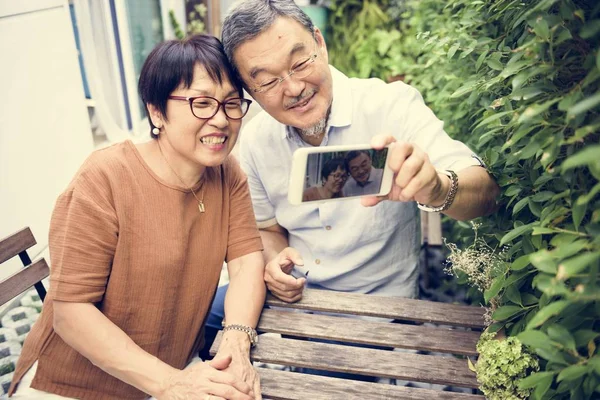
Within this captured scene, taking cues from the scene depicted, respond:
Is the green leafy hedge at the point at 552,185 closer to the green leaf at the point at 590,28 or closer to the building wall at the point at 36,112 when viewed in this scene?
the green leaf at the point at 590,28

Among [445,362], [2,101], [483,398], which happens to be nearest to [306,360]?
[445,362]

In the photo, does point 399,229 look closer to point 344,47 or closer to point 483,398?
point 483,398

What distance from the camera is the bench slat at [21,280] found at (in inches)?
80.7

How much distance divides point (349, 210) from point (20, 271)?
60.1 inches

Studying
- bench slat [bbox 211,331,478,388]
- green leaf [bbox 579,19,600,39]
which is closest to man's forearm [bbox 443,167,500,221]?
bench slat [bbox 211,331,478,388]

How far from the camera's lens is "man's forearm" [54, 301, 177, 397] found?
1.72m

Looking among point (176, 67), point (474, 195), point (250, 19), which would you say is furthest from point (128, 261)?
point (474, 195)

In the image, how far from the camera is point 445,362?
5.70ft

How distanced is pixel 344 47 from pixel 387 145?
565 cm

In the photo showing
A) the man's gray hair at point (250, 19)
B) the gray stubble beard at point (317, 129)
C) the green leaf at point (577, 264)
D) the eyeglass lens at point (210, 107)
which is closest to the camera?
the green leaf at point (577, 264)

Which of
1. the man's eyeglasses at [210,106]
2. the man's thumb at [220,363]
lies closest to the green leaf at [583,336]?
the man's thumb at [220,363]

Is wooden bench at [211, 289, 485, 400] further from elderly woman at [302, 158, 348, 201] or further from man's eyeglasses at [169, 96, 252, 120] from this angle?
man's eyeglasses at [169, 96, 252, 120]

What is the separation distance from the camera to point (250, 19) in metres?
2.00

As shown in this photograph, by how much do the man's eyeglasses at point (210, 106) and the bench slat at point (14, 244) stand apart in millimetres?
981
